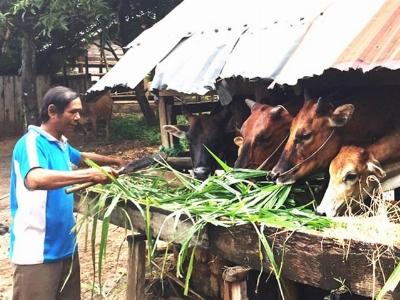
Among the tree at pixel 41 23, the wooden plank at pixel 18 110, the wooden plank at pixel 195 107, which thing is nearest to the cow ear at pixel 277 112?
the wooden plank at pixel 195 107

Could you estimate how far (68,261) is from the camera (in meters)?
4.21

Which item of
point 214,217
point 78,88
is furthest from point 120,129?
point 214,217

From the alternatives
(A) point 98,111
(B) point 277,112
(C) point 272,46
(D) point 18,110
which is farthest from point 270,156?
(D) point 18,110

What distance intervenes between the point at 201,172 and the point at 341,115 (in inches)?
61.0

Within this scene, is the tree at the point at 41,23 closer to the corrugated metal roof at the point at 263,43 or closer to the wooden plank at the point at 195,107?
the wooden plank at the point at 195,107

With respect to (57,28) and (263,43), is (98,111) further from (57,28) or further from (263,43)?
(263,43)

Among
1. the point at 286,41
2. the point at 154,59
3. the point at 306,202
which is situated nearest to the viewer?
the point at 306,202

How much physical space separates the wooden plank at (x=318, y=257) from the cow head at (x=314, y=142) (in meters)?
0.73

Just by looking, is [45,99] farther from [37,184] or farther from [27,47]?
[27,47]

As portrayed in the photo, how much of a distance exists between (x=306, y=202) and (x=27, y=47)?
12.0 m

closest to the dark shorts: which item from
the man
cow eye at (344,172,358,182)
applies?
the man

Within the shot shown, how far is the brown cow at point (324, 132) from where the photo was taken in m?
3.64

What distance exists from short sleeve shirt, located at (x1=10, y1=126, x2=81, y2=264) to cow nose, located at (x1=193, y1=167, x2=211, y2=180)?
1187 mm

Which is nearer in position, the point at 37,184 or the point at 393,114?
the point at 37,184
